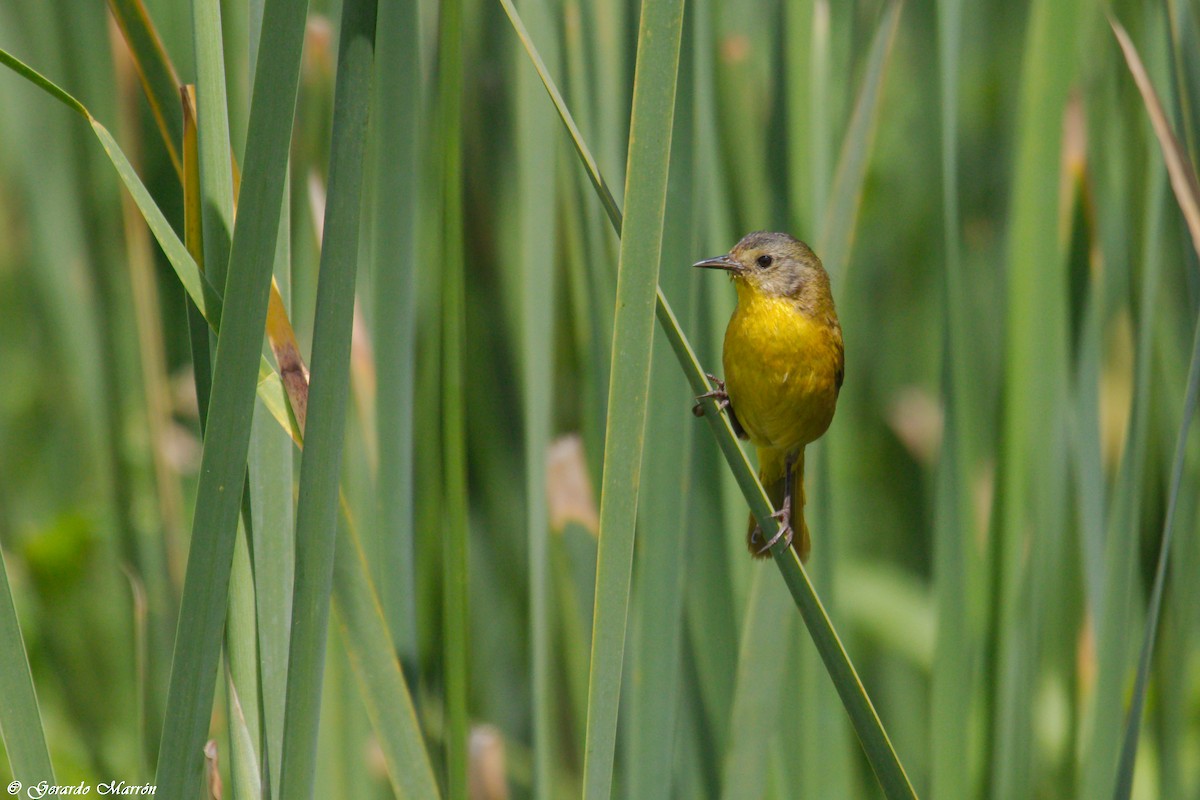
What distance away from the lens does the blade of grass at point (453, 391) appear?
1211mm

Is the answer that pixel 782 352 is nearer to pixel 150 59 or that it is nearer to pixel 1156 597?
pixel 1156 597

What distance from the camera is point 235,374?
90cm

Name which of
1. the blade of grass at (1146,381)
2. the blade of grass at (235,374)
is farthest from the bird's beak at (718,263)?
the blade of grass at (235,374)

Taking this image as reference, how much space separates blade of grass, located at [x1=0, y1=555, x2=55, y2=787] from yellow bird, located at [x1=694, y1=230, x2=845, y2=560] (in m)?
1.29

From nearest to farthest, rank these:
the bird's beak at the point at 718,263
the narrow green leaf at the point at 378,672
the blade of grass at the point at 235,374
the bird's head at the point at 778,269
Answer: the blade of grass at the point at 235,374 → the narrow green leaf at the point at 378,672 → the bird's beak at the point at 718,263 → the bird's head at the point at 778,269

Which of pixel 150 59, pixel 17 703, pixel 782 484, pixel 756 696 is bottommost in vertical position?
pixel 756 696

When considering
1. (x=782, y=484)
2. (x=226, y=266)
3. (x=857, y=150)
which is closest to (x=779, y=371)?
(x=782, y=484)

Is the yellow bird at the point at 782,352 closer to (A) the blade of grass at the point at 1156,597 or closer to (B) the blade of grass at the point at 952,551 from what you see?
(B) the blade of grass at the point at 952,551

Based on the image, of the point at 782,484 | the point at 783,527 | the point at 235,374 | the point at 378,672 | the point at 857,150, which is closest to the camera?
the point at 235,374

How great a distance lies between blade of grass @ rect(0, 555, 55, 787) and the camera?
1024 millimetres

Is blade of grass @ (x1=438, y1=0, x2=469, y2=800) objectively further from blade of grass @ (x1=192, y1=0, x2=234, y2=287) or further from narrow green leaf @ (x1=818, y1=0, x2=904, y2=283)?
narrow green leaf @ (x1=818, y1=0, x2=904, y2=283)

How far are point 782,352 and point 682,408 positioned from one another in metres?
0.71

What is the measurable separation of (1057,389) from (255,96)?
1.27 m

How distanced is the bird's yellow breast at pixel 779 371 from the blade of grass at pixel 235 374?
4.35 ft
